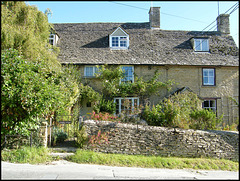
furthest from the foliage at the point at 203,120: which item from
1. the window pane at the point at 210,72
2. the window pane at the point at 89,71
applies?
the window pane at the point at 89,71

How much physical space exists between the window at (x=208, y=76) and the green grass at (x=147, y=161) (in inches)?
380

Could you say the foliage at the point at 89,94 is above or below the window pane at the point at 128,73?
below

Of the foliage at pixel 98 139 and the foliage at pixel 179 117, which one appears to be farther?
the foliage at pixel 179 117

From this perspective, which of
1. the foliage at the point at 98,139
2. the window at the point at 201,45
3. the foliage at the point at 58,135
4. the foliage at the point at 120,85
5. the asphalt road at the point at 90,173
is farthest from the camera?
the window at the point at 201,45

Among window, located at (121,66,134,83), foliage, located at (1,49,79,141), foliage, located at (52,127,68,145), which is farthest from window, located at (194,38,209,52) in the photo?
→ foliage, located at (1,49,79,141)

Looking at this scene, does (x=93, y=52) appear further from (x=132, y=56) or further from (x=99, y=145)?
(x=99, y=145)

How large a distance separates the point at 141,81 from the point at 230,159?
27.8 ft

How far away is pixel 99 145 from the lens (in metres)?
9.88

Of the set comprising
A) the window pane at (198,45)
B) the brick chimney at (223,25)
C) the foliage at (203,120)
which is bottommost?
the foliage at (203,120)

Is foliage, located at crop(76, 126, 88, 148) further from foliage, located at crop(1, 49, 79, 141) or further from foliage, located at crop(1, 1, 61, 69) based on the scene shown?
foliage, located at crop(1, 1, 61, 69)

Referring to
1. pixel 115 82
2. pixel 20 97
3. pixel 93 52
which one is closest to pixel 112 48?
pixel 93 52

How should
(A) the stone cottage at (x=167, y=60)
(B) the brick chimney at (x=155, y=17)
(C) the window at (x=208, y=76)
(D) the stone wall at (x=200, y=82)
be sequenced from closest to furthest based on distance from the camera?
(A) the stone cottage at (x=167, y=60)
(D) the stone wall at (x=200, y=82)
(C) the window at (x=208, y=76)
(B) the brick chimney at (x=155, y=17)

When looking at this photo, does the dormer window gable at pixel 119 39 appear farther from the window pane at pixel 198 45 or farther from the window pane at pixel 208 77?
the window pane at pixel 208 77

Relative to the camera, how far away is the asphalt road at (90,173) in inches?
272
